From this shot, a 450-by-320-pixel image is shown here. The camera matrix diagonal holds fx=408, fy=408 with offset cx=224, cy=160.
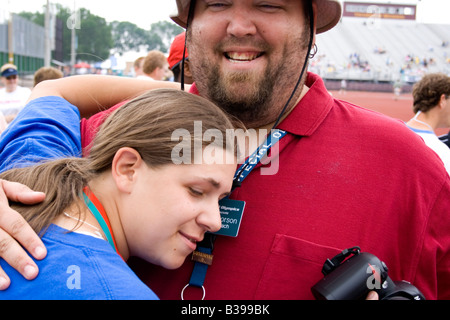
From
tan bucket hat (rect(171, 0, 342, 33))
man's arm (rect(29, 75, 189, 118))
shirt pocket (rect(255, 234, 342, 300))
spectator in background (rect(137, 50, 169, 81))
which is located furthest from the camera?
spectator in background (rect(137, 50, 169, 81))

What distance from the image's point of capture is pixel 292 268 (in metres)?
1.35

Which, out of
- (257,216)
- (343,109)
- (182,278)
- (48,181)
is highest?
(343,109)

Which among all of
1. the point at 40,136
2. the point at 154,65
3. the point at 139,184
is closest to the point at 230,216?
the point at 139,184

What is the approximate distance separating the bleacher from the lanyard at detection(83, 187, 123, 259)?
4031cm

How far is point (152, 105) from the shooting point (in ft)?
4.35

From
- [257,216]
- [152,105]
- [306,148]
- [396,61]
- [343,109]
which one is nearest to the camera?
[152,105]

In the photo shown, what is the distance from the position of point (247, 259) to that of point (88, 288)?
0.60 m

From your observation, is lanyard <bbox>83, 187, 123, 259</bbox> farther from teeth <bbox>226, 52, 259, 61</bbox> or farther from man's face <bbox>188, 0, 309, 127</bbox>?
teeth <bbox>226, 52, 259, 61</bbox>

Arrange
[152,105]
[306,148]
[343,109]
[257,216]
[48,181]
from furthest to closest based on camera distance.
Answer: [343,109], [306,148], [257,216], [152,105], [48,181]

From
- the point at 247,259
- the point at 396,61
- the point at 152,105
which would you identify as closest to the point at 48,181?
the point at 152,105

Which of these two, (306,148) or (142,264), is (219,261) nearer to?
(142,264)

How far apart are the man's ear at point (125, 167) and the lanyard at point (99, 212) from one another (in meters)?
0.08

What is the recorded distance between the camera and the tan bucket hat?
5.80ft

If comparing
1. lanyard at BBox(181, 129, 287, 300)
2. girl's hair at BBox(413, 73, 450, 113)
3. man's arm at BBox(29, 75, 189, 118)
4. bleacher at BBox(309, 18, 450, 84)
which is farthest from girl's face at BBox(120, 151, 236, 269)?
bleacher at BBox(309, 18, 450, 84)
